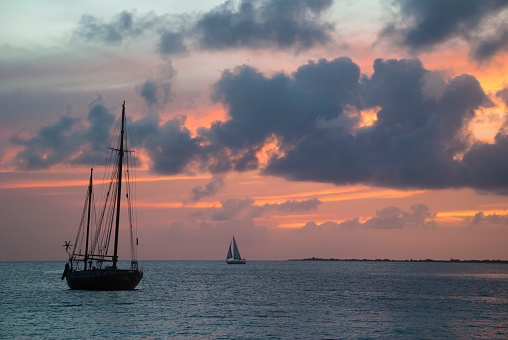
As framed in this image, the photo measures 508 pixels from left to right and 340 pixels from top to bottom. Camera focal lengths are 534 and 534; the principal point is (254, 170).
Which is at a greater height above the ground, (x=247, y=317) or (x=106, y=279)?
(x=106, y=279)

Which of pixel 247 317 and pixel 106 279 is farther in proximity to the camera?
pixel 106 279

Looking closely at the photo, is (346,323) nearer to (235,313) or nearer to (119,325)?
(235,313)

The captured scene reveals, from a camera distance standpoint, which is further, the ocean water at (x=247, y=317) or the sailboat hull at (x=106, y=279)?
the sailboat hull at (x=106, y=279)

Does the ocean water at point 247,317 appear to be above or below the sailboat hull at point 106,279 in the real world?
below

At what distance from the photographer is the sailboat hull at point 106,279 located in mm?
82312

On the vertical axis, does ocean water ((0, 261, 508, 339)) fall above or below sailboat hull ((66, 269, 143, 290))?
below

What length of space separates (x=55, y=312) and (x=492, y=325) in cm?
5227

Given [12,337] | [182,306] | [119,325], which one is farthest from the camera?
[182,306]

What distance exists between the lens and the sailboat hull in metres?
82.3

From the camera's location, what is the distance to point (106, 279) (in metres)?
82.4

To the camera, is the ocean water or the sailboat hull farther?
the sailboat hull

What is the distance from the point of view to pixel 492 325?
59.2m

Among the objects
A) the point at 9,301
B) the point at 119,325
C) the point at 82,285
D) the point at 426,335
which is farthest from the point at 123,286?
the point at 426,335

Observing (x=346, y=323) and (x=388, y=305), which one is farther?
(x=388, y=305)
